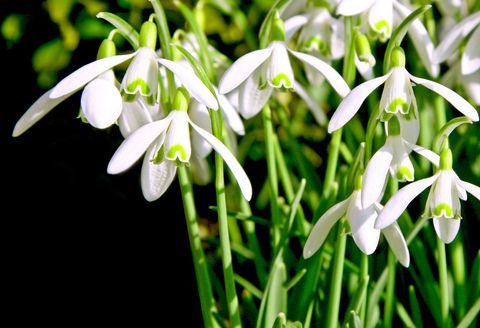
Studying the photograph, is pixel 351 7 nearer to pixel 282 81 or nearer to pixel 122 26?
pixel 282 81

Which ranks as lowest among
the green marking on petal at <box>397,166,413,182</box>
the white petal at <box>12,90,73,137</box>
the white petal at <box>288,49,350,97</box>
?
the green marking on petal at <box>397,166,413,182</box>

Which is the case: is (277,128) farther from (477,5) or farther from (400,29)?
(400,29)

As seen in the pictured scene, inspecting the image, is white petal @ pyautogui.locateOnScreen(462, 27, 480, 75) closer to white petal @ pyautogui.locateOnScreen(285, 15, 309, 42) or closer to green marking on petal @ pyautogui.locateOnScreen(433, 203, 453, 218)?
white petal @ pyautogui.locateOnScreen(285, 15, 309, 42)

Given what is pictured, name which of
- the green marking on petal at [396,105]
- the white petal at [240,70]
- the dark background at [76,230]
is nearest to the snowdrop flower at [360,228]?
the green marking on petal at [396,105]

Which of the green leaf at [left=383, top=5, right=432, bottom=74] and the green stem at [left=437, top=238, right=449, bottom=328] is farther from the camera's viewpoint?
the green stem at [left=437, top=238, right=449, bottom=328]

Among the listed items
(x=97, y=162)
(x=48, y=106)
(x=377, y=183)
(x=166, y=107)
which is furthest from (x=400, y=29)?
(x=97, y=162)

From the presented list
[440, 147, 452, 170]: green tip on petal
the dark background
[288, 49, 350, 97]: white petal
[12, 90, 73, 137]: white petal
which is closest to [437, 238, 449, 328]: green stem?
[440, 147, 452, 170]: green tip on petal
